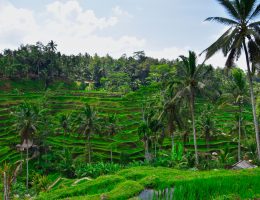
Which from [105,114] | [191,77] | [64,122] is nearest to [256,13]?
[191,77]

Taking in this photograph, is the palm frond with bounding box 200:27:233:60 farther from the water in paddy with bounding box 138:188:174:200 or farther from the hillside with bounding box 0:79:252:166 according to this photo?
the hillside with bounding box 0:79:252:166

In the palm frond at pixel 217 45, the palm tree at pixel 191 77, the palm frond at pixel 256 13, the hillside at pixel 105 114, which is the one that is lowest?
the hillside at pixel 105 114

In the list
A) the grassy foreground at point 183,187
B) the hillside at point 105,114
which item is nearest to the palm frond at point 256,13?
the grassy foreground at point 183,187

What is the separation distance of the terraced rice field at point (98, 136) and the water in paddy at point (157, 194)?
3853 centimetres

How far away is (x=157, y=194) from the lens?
10461 millimetres

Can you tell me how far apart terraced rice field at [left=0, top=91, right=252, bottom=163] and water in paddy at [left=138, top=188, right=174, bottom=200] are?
38530 mm

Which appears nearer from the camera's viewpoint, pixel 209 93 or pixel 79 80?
pixel 209 93

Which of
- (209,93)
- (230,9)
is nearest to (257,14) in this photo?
(230,9)

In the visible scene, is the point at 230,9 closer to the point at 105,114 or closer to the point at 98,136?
the point at 98,136

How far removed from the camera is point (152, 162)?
127ft

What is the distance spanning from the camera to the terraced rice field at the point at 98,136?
171ft

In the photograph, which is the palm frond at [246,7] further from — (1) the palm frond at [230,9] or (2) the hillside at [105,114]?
(2) the hillside at [105,114]

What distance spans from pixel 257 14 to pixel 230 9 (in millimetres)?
1635

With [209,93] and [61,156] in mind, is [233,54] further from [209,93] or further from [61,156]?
[61,156]
